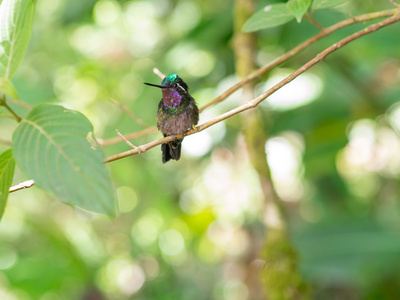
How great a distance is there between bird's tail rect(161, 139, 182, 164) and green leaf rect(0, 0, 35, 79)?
0.45 meters

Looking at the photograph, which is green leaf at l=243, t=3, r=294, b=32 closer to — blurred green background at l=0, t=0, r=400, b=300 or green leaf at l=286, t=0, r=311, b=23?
green leaf at l=286, t=0, r=311, b=23

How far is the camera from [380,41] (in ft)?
7.91

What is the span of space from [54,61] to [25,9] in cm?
363

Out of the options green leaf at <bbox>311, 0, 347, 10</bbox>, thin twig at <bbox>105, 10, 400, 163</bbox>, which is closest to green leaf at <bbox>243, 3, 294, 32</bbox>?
green leaf at <bbox>311, 0, 347, 10</bbox>

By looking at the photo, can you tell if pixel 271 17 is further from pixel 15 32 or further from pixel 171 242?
pixel 171 242

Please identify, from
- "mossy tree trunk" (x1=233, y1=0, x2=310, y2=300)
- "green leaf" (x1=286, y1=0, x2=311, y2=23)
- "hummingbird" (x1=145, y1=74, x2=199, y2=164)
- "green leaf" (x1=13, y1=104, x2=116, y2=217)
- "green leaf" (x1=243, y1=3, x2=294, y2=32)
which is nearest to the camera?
"green leaf" (x1=13, y1=104, x2=116, y2=217)

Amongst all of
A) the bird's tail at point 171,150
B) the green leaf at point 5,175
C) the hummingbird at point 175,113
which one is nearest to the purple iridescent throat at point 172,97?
the hummingbird at point 175,113

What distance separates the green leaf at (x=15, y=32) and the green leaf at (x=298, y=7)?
574 mm

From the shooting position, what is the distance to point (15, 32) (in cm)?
98

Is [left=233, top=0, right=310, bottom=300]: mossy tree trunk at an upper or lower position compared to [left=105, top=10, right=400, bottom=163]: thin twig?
lower

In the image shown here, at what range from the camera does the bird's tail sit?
4.26 feet

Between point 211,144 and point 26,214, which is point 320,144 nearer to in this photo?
point 211,144

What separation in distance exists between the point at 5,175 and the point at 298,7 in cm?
74

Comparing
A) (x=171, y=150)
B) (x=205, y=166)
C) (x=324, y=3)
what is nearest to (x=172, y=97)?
(x=171, y=150)
